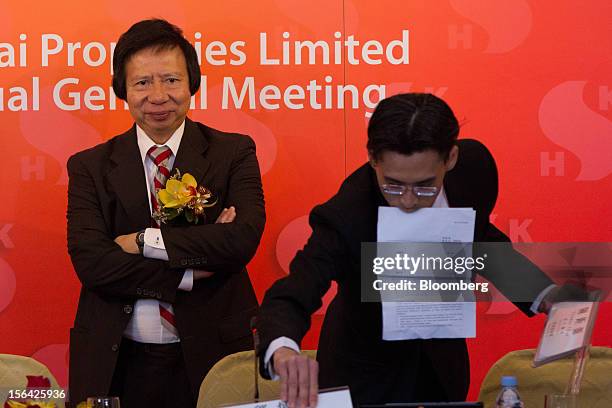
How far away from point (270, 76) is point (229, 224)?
106 centimetres

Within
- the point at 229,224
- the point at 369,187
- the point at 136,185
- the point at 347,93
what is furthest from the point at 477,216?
the point at 347,93

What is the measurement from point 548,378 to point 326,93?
5.72 ft

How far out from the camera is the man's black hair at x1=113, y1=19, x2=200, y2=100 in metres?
3.77

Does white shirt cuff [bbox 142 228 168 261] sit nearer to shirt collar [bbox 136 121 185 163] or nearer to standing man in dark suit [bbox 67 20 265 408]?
standing man in dark suit [bbox 67 20 265 408]

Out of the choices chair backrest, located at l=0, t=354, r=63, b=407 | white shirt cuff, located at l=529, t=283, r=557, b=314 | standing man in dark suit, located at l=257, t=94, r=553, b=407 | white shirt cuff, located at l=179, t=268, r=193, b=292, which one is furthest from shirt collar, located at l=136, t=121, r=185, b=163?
white shirt cuff, located at l=529, t=283, r=557, b=314

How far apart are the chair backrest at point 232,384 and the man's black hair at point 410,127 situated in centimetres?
86

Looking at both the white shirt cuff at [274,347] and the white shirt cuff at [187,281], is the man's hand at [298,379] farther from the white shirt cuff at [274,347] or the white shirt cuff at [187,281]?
the white shirt cuff at [187,281]

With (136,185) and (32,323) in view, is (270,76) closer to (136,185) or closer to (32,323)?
(136,185)

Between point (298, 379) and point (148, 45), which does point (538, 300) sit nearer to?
point (298, 379)

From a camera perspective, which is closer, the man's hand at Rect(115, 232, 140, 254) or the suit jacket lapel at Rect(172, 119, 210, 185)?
the man's hand at Rect(115, 232, 140, 254)

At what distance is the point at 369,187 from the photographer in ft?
9.12

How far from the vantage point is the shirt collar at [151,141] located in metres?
3.79

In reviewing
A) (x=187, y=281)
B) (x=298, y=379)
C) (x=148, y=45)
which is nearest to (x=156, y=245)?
(x=187, y=281)

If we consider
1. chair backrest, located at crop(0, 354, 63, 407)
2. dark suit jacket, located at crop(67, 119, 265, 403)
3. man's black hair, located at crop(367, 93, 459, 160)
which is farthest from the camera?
dark suit jacket, located at crop(67, 119, 265, 403)
